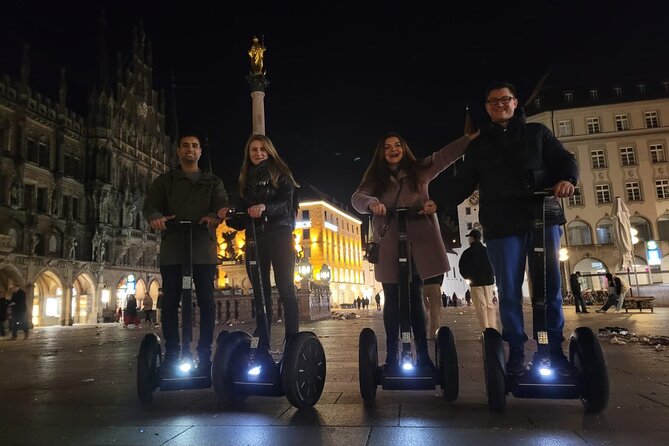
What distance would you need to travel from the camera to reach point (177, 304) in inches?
162

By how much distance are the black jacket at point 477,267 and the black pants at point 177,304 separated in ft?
16.1

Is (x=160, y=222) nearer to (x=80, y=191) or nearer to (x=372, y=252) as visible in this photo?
(x=372, y=252)

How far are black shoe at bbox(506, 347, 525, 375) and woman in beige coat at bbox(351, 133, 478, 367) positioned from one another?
554 millimetres

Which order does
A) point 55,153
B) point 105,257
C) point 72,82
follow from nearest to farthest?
1. point 55,153
2. point 105,257
3. point 72,82

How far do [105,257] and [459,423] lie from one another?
46.3 m

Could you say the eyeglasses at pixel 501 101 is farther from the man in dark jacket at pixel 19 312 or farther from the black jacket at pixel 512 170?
the man in dark jacket at pixel 19 312

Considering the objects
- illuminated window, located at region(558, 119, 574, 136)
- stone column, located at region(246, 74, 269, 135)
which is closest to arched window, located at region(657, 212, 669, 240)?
illuminated window, located at region(558, 119, 574, 136)

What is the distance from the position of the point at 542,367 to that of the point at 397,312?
1055 mm

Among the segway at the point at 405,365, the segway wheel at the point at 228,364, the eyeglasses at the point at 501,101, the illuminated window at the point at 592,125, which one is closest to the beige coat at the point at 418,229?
the segway at the point at 405,365

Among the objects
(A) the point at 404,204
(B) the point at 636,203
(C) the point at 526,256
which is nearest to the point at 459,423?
(C) the point at 526,256

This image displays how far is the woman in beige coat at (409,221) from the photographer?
12.1 ft

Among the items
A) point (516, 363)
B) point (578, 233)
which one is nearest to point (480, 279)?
point (516, 363)

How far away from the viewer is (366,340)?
3.56m

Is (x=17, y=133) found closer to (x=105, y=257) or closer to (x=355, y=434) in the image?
(x=105, y=257)
